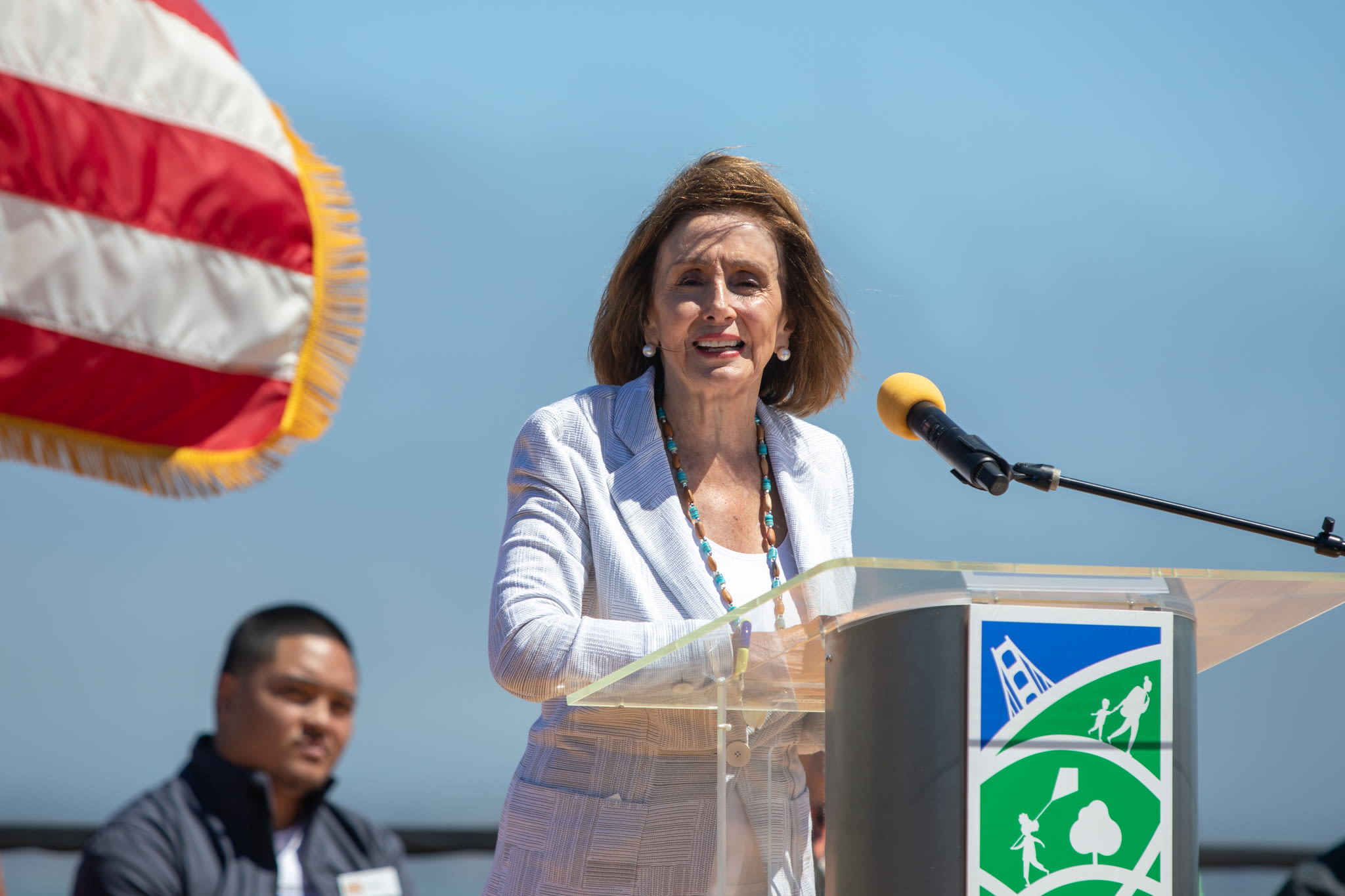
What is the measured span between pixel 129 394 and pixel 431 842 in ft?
16.8

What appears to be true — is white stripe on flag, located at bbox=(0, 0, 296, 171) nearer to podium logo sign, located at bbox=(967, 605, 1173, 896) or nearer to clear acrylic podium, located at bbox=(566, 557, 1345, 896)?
clear acrylic podium, located at bbox=(566, 557, 1345, 896)

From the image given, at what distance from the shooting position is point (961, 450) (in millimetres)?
1495

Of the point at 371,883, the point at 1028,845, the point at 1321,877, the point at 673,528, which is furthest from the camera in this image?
the point at 371,883

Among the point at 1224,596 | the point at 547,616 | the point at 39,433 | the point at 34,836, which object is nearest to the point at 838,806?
the point at 1224,596

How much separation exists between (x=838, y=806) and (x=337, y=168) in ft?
3.14

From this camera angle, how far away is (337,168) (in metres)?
1.57

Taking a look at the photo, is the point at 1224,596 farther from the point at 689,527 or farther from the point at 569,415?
the point at 569,415

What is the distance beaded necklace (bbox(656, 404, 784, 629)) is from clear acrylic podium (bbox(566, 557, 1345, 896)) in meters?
0.68

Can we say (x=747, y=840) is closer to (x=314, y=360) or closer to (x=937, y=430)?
(x=937, y=430)

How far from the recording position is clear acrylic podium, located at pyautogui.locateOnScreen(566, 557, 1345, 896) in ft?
3.73

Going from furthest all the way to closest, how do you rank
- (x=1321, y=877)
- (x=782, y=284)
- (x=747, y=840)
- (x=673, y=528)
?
(x=782, y=284)
(x=673, y=528)
(x=1321, y=877)
(x=747, y=840)

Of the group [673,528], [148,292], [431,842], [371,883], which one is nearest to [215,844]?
[371,883]

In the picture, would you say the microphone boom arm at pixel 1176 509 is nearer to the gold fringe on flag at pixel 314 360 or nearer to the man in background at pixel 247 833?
the gold fringe on flag at pixel 314 360

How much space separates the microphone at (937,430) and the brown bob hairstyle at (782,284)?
67cm
